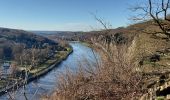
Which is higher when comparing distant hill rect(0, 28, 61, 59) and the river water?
the river water

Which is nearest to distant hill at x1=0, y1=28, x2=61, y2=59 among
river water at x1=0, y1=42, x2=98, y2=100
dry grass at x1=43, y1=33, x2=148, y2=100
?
river water at x1=0, y1=42, x2=98, y2=100

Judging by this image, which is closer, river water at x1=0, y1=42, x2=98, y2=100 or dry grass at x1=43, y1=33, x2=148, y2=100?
dry grass at x1=43, y1=33, x2=148, y2=100

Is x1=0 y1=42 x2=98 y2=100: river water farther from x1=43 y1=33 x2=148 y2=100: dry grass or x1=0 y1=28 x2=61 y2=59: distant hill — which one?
x1=0 y1=28 x2=61 y2=59: distant hill

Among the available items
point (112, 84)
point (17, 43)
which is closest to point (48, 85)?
point (112, 84)

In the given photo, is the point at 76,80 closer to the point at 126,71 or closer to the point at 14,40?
the point at 126,71

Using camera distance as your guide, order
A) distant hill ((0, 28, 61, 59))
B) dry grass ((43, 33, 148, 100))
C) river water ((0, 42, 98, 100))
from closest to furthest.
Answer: dry grass ((43, 33, 148, 100)) → river water ((0, 42, 98, 100)) → distant hill ((0, 28, 61, 59))

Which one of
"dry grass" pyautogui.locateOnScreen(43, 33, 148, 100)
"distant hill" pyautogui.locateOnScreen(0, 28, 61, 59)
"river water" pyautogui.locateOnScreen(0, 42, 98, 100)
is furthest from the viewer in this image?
"distant hill" pyautogui.locateOnScreen(0, 28, 61, 59)

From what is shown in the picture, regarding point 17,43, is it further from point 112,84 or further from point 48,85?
point 112,84

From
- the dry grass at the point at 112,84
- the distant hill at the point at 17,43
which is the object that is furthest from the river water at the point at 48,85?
the distant hill at the point at 17,43

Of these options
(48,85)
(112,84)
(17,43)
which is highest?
(112,84)

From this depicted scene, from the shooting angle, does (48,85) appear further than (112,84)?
Yes

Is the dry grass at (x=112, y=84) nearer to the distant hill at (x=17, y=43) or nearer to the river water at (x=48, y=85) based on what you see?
the river water at (x=48, y=85)
